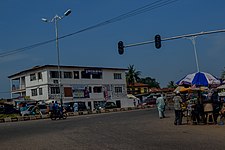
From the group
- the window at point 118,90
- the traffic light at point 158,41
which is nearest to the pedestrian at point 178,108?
the traffic light at point 158,41

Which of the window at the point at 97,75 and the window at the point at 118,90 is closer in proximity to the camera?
the window at the point at 97,75

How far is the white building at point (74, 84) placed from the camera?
206 ft

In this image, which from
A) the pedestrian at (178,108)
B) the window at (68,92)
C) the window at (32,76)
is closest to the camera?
the pedestrian at (178,108)

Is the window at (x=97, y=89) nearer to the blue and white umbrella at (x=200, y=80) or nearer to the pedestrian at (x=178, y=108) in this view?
the blue and white umbrella at (x=200, y=80)

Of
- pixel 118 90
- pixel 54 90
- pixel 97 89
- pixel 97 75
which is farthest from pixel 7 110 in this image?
pixel 118 90

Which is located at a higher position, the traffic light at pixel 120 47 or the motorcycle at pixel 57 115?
the traffic light at pixel 120 47

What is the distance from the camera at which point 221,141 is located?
10938mm

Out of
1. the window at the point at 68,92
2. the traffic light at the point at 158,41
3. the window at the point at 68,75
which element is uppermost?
the window at the point at 68,75

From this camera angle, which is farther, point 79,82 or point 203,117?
point 79,82

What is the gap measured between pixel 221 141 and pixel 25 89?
2437 inches

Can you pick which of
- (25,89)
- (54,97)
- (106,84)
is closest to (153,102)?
(106,84)

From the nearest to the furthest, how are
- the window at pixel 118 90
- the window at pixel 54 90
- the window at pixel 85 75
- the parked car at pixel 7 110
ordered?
the parked car at pixel 7 110
the window at pixel 54 90
the window at pixel 85 75
the window at pixel 118 90

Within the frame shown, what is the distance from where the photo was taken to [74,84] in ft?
217

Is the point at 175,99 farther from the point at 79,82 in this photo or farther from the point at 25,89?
the point at 25,89
